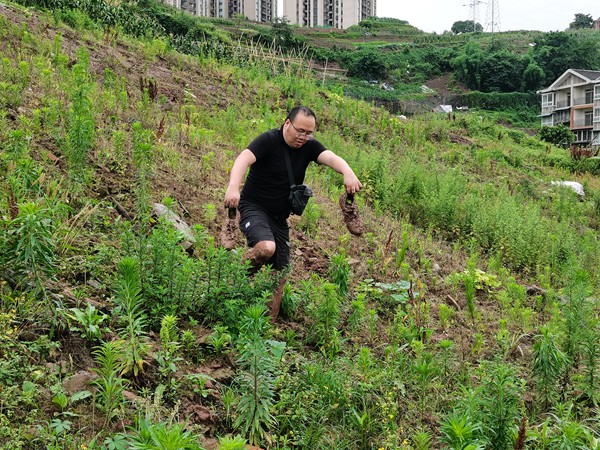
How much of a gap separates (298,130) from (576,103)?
177 ft

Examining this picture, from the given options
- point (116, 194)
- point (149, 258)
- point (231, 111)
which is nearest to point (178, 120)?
point (231, 111)

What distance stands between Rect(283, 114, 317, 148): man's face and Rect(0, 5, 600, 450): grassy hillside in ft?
3.61

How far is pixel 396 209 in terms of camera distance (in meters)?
8.84

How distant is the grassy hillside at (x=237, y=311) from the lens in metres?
3.14

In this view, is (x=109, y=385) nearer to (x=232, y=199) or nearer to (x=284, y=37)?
(x=232, y=199)

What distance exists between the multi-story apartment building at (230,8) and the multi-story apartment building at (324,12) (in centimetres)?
508

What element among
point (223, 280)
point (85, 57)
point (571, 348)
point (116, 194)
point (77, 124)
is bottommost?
point (571, 348)

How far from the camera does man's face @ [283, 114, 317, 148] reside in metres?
4.29

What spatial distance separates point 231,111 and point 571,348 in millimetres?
7789

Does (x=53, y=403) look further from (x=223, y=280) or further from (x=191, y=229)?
(x=191, y=229)

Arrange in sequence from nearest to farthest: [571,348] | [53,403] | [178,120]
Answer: [53,403]
[571,348]
[178,120]

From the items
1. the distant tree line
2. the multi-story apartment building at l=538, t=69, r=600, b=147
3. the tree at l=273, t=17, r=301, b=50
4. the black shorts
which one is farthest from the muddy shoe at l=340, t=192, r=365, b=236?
the distant tree line

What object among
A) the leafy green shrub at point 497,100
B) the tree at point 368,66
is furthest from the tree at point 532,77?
the tree at point 368,66

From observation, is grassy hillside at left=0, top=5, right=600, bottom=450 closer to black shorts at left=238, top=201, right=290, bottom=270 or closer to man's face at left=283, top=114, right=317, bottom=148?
black shorts at left=238, top=201, right=290, bottom=270
